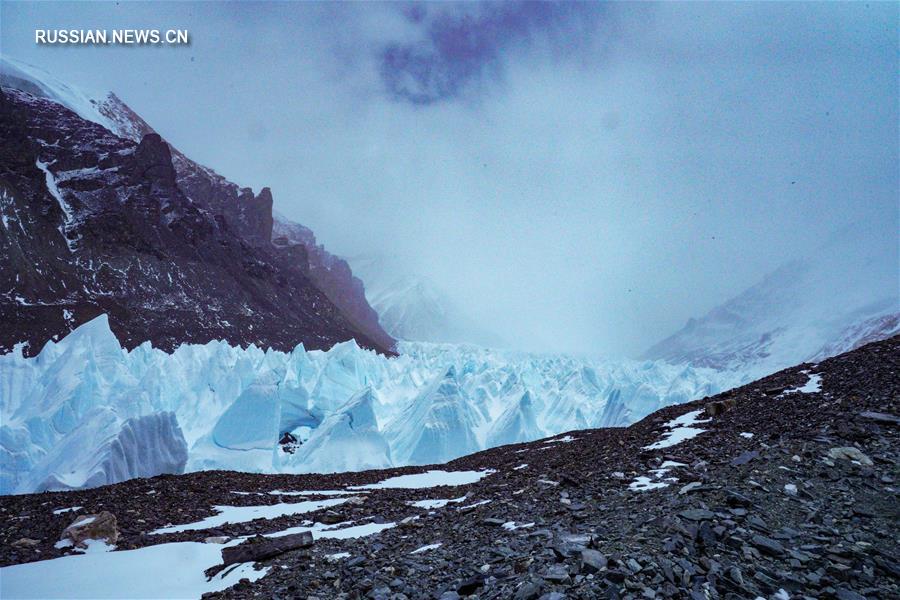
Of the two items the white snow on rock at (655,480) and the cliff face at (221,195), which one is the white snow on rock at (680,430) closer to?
the white snow on rock at (655,480)

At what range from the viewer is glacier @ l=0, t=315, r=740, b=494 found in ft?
46.1

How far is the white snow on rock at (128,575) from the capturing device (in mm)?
5637

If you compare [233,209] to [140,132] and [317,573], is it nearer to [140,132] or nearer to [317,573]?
[140,132]

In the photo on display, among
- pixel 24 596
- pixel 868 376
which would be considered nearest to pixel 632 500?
pixel 868 376

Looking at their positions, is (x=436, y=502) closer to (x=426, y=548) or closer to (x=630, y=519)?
(x=426, y=548)

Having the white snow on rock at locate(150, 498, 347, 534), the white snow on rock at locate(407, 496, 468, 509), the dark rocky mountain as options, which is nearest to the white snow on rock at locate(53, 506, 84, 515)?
the white snow on rock at locate(150, 498, 347, 534)

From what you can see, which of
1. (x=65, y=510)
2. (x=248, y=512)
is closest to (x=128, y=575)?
(x=248, y=512)

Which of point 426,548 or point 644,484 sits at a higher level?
point 644,484

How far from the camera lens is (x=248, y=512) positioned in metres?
9.08

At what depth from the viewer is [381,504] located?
343 inches

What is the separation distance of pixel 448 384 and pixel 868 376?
14656mm

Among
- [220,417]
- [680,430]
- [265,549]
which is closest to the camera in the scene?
[265,549]

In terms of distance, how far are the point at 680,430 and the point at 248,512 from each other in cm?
782

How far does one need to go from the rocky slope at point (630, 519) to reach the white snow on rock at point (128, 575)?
0.10m
